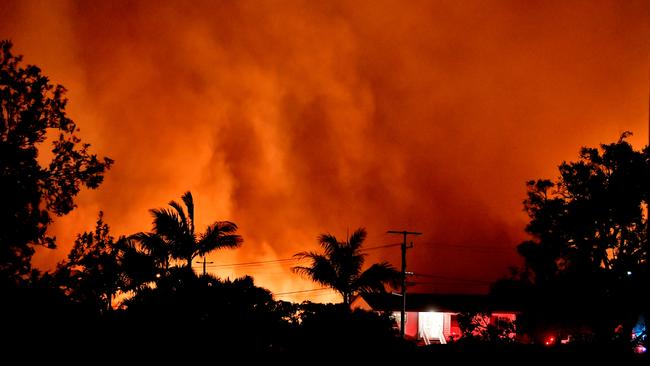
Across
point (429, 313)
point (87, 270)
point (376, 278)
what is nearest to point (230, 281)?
point (87, 270)

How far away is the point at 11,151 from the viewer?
1057 cm

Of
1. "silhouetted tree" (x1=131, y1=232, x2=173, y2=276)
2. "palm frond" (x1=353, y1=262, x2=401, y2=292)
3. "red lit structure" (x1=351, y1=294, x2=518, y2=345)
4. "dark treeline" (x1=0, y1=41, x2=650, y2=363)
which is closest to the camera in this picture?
"dark treeline" (x1=0, y1=41, x2=650, y2=363)

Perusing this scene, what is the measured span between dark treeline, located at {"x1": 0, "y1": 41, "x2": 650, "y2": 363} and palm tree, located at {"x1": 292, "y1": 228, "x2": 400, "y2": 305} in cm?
5

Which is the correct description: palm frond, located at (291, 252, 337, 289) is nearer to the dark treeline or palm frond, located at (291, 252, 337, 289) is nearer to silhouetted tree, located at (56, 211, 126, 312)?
the dark treeline

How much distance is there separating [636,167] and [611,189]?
1.37 metres

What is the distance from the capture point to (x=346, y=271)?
2609cm

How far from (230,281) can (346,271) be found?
10.4 meters

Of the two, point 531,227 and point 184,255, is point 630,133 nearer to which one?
point 531,227

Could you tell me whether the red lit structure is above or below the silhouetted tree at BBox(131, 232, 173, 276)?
below

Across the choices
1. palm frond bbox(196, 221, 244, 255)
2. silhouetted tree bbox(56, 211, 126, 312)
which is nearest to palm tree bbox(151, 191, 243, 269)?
palm frond bbox(196, 221, 244, 255)

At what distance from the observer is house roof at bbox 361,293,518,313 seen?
46.8m

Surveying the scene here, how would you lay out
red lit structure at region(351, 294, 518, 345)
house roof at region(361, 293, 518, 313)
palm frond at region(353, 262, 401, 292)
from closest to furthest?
palm frond at region(353, 262, 401, 292) < red lit structure at region(351, 294, 518, 345) < house roof at region(361, 293, 518, 313)

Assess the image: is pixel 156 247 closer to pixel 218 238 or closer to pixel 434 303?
pixel 218 238

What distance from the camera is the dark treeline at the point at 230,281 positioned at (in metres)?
10.6
